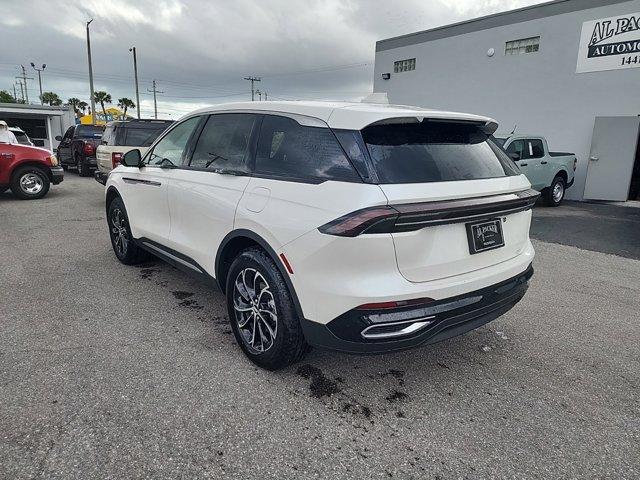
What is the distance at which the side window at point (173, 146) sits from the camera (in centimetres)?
398

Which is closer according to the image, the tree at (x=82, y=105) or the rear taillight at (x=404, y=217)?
the rear taillight at (x=404, y=217)

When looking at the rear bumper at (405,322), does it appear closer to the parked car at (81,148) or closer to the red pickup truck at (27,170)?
the red pickup truck at (27,170)

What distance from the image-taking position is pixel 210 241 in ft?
11.0

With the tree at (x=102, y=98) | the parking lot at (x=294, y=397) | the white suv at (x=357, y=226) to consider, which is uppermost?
the tree at (x=102, y=98)

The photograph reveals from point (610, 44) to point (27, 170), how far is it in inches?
609

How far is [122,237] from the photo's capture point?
5184mm

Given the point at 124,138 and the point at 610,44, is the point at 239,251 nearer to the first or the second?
the point at 124,138

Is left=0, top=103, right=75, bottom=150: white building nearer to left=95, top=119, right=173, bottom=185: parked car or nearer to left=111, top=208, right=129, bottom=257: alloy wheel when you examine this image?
left=95, top=119, right=173, bottom=185: parked car

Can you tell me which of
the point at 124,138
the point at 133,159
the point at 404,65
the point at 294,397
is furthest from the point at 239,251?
the point at 404,65

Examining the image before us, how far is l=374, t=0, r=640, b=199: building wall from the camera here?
12.4 meters

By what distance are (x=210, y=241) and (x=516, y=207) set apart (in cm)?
217

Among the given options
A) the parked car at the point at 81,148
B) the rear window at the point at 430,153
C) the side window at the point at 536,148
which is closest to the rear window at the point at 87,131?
the parked car at the point at 81,148

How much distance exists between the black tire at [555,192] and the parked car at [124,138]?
9666 millimetres

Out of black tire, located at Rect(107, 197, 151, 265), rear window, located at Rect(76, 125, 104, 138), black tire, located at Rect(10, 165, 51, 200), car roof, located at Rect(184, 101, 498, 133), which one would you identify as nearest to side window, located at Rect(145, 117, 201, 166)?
black tire, located at Rect(107, 197, 151, 265)
